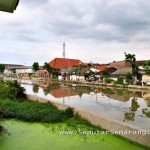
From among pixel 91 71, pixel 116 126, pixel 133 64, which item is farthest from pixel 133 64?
pixel 116 126

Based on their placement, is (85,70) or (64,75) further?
(64,75)

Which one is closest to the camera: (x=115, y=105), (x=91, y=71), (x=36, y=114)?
(x=36, y=114)

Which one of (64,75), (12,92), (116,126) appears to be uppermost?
(64,75)

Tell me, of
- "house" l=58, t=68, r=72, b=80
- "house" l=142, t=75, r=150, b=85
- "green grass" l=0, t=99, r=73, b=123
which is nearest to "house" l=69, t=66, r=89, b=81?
"house" l=58, t=68, r=72, b=80

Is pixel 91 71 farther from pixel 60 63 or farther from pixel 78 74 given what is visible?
pixel 60 63

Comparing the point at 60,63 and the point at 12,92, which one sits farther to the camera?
the point at 60,63

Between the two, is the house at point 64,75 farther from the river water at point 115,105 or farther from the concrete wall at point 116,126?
the concrete wall at point 116,126

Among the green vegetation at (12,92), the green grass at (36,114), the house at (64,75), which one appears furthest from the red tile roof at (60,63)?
the green grass at (36,114)

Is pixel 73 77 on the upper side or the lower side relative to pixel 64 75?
lower

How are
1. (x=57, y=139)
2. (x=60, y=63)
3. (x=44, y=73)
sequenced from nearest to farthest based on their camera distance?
1. (x=57, y=139)
2. (x=44, y=73)
3. (x=60, y=63)

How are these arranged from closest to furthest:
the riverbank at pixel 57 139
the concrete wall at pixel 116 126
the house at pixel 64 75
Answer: the riverbank at pixel 57 139 → the concrete wall at pixel 116 126 → the house at pixel 64 75

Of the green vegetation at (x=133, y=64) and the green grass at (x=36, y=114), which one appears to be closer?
the green grass at (x=36, y=114)

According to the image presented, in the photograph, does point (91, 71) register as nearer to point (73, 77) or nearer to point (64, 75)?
point (73, 77)

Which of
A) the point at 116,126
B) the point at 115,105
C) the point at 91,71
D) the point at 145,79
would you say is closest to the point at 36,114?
the point at 116,126
